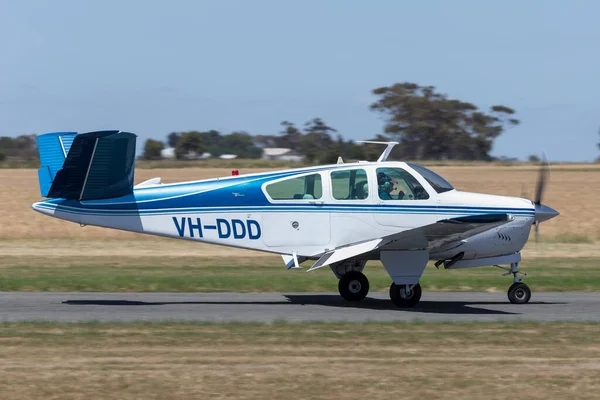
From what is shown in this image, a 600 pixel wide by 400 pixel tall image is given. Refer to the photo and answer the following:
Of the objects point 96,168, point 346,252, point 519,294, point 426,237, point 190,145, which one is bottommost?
point 519,294

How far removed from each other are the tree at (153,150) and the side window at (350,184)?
54.9 metres

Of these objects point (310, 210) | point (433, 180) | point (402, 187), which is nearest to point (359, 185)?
point (402, 187)

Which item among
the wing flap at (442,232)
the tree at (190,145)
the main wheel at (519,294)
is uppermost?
the tree at (190,145)

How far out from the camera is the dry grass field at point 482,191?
3041 centimetres

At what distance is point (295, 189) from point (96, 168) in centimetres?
301

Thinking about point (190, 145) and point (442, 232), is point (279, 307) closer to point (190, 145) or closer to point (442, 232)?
point (442, 232)

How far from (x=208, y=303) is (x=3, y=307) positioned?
3.09 m

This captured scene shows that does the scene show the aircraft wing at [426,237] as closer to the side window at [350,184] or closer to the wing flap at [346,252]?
the wing flap at [346,252]

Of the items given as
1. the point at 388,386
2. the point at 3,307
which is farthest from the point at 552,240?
the point at 388,386

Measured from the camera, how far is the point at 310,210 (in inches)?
527

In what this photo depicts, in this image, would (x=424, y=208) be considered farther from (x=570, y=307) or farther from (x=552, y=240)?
(x=552, y=240)

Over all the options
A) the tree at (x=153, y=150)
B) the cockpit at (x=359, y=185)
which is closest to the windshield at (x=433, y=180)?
the cockpit at (x=359, y=185)

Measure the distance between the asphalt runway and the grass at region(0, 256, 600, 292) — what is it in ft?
2.60

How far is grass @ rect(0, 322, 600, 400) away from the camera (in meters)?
7.65
